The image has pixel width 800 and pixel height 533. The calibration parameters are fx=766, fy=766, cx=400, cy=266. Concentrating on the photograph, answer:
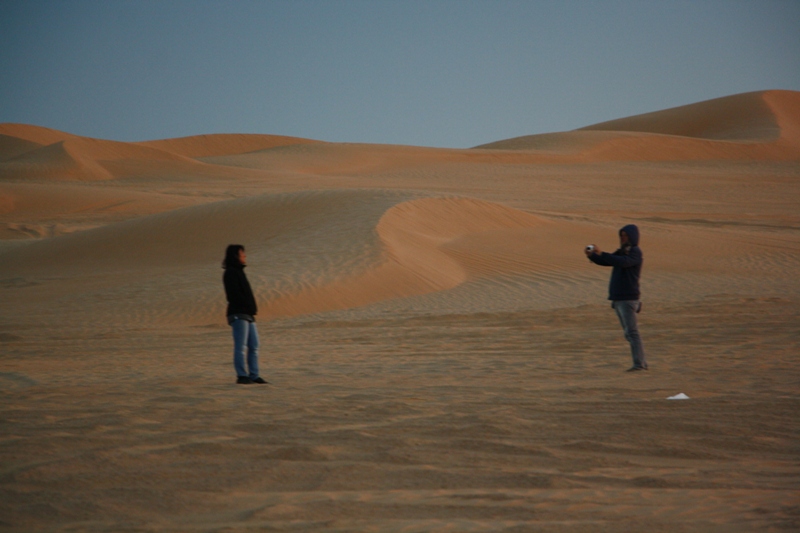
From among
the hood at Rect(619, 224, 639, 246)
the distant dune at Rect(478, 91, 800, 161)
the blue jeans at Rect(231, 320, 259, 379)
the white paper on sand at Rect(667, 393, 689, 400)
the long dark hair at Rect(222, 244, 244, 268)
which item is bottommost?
the white paper on sand at Rect(667, 393, 689, 400)

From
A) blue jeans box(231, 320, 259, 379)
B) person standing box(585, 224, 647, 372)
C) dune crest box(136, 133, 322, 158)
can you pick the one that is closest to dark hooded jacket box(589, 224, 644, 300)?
person standing box(585, 224, 647, 372)

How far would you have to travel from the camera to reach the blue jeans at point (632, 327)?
8.02 meters

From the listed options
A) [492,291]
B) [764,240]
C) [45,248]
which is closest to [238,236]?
[45,248]

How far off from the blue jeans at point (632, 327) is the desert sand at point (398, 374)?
0.20 meters

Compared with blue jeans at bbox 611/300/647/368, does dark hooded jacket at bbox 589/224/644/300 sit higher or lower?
higher

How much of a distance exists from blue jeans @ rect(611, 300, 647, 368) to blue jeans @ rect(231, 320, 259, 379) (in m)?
3.75

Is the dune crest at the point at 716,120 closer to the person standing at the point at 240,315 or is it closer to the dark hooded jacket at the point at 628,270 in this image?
the dark hooded jacket at the point at 628,270

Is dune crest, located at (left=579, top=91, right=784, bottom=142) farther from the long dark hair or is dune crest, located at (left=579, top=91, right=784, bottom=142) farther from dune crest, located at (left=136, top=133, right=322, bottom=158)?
the long dark hair

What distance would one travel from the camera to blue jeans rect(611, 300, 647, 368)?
8016 mm

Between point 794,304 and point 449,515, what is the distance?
1245 cm

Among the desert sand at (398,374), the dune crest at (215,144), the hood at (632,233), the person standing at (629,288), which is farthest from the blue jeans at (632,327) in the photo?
the dune crest at (215,144)

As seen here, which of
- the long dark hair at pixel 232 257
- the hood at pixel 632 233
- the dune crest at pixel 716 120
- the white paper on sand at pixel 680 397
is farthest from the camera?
the dune crest at pixel 716 120

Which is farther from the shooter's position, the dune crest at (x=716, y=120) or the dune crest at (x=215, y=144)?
the dune crest at (x=215, y=144)

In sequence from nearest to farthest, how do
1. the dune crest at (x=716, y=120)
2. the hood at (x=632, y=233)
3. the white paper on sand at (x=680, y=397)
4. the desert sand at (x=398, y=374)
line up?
the desert sand at (x=398, y=374), the white paper on sand at (x=680, y=397), the hood at (x=632, y=233), the dune crest at (x=716, y=120)
